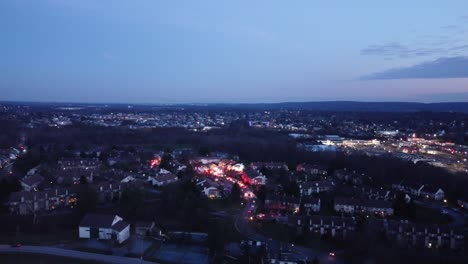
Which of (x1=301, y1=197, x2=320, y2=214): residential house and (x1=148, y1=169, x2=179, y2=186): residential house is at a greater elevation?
(x1=148, y1=169, x2=179, y2=186): residential house

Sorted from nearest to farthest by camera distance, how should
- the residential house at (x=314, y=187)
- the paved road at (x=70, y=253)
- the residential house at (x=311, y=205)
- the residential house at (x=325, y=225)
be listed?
the paved road at (x=70, y=253)
the residential house at (x=325, y=225)
the residential house at (x=311, y=205)
the residential house at (x=314, y=187)

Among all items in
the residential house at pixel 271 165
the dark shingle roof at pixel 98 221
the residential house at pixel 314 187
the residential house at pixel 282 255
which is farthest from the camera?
the residential house at pixel 271 165

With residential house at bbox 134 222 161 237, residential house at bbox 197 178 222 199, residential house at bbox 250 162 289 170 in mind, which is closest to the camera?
residential house at bbox 134 222 161 237

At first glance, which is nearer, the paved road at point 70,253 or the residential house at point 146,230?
the paved road at point 70,253

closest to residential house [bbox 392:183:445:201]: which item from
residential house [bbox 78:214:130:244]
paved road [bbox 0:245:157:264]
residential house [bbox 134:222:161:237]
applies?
residential house [bbox 134:222:161:237]

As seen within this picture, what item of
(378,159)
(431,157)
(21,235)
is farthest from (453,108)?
(21,235)

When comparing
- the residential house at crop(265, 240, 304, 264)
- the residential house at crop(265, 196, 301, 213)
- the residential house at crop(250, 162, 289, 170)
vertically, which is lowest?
the residential house at crop(265, 240, 304, 264)

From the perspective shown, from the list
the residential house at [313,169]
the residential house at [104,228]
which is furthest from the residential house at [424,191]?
the residential house at [104,228]

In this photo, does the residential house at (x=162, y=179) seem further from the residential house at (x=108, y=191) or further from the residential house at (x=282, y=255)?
the residential house at (x=282, y=255)

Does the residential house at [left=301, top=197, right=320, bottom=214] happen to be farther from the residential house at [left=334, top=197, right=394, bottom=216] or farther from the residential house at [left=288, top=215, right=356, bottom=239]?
the residential house at [left=288, top=215, right=356, bottom=239]
